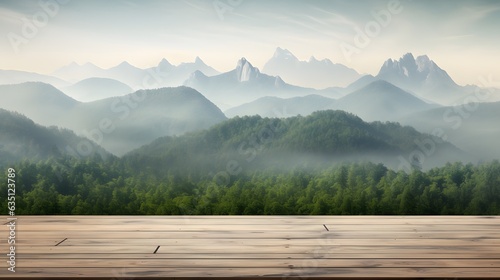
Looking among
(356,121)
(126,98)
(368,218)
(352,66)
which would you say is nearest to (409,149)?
(356,121)

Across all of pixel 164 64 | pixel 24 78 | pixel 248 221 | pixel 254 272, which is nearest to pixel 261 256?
pixel 254 272

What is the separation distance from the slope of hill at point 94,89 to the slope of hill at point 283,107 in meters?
1.09

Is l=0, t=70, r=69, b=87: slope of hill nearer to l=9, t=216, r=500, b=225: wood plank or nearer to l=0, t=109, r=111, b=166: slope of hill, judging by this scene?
l=0, t=109, r=111, b=166: slope of hill

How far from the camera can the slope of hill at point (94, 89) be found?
4910 millimetres

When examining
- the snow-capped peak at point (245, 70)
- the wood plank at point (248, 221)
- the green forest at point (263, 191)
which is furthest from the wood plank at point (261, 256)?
the snow-capped peak at point (245, 70)

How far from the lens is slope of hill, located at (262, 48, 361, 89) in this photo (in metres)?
4.88

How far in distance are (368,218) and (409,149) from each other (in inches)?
75.3

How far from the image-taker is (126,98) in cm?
505

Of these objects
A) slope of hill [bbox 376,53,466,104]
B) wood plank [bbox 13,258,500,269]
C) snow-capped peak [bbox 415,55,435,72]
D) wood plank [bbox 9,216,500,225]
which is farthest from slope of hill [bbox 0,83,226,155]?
wood plank [bbox 13,258,500,269]

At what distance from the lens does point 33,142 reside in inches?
179

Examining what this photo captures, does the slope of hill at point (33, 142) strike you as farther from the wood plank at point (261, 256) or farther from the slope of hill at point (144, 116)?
the wood plank at point (261, 256)

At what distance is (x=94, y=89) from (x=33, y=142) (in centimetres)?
77

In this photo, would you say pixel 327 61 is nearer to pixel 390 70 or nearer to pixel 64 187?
pixel 390 70

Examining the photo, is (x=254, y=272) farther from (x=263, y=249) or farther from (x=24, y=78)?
(x=24, y=78)
